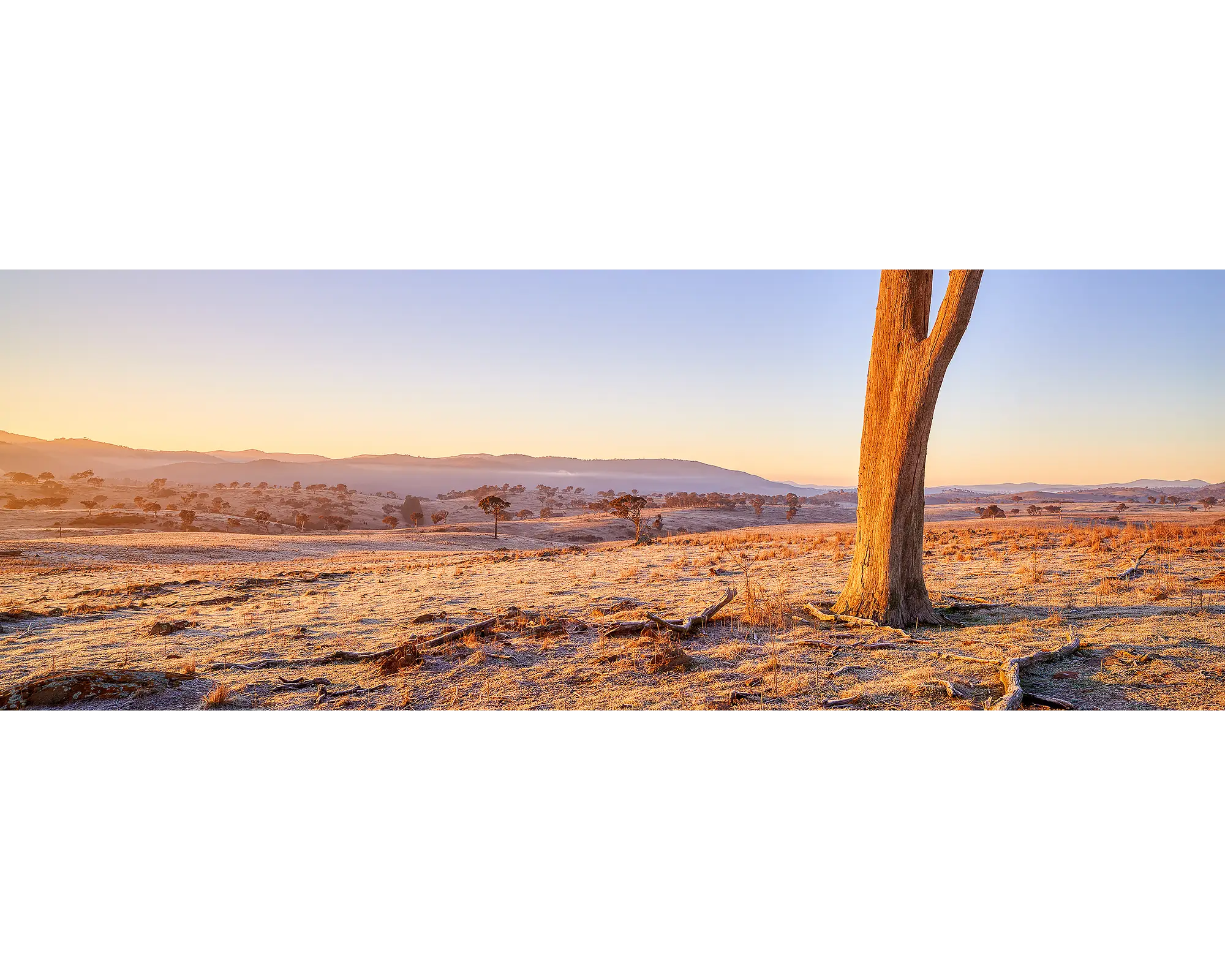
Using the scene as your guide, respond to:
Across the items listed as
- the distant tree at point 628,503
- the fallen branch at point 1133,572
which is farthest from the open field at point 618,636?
the distant tree at point 628,503

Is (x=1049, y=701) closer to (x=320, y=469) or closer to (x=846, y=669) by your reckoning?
(x=846, y=669)

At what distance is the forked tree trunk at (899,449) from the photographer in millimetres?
5488

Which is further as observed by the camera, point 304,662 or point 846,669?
point 304,662

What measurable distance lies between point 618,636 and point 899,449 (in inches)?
124

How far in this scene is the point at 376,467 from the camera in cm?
2428

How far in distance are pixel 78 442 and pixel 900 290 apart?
38.8 feet

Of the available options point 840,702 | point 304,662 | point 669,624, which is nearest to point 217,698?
point 304,662

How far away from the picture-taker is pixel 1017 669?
4223mm

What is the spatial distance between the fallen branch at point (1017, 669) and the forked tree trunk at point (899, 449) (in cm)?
107

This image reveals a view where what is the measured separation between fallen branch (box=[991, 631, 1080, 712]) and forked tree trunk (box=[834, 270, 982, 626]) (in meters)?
A: 1.07

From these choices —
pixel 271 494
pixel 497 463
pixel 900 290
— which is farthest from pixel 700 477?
pixel 271 494

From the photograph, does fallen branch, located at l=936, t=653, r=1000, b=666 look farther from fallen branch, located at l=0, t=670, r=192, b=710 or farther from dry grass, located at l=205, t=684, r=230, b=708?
fallen branch, located at l=0, t=670, r=192, b=710

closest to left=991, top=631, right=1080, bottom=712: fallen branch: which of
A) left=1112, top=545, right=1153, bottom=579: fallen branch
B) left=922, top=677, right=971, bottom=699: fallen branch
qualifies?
left=922, top=677, right=971, bottom=699: fallen branch
